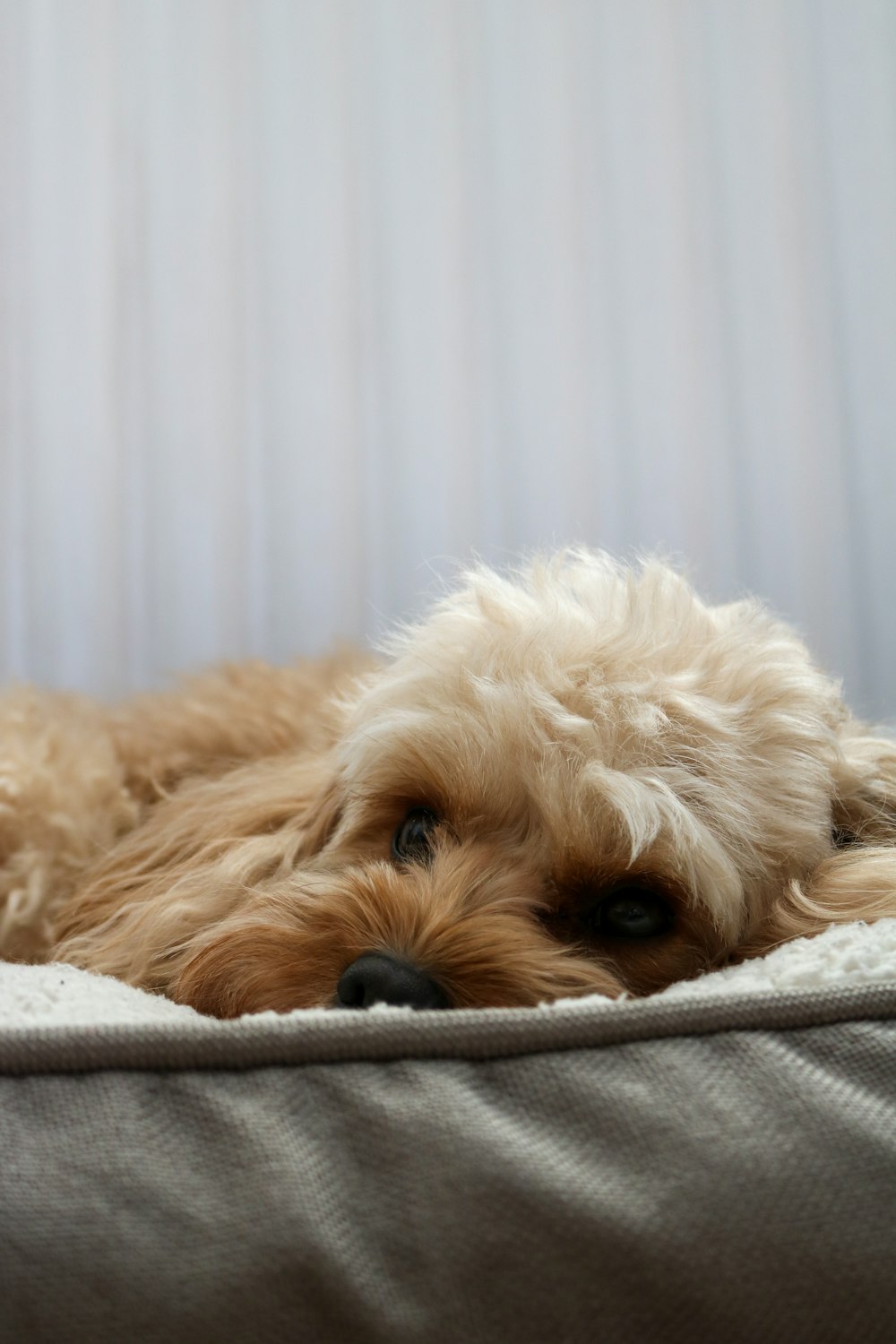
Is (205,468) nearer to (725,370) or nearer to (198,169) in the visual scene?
(198,169)

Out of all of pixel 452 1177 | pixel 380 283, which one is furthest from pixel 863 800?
pixel 380 283

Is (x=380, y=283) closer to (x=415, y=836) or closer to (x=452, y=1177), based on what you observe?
(x=415, y=836)

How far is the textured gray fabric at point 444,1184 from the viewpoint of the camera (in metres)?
0.75

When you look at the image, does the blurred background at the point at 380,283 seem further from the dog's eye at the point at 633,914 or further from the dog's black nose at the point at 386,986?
the dog's black nose at the point at 386,986

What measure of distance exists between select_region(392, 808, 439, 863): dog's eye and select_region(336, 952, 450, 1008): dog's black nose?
0.29 meters

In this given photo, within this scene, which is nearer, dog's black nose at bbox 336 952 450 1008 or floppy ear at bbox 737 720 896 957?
dog's black nose at bbox 336 952 450 1008

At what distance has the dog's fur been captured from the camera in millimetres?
1234

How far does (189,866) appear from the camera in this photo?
1.63 meters

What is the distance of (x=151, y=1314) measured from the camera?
0.73 metres

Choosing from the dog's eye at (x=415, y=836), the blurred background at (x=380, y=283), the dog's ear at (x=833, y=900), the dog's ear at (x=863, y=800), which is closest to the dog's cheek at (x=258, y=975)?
the dog's eye at (x=415, y=836)

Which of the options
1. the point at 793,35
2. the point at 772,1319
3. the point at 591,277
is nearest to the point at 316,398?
the point at 591,277

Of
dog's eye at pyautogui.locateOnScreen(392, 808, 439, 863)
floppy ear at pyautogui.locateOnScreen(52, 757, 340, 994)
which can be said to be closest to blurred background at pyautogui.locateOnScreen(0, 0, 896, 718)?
floppy ear at pyautogui.locateOnScreen(52, 757, 340, 994)

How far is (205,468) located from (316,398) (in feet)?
1.13

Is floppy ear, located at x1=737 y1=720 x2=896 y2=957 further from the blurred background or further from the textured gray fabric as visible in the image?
the blurred background
